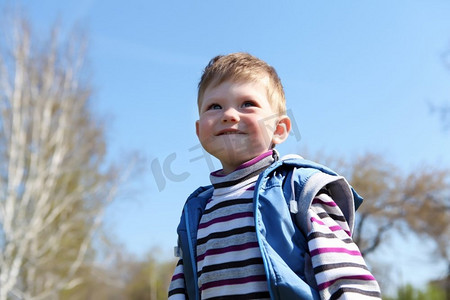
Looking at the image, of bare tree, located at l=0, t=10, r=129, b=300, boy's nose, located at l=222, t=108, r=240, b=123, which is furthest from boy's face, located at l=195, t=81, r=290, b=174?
bare tree, located at l=0, t=10, r=129, b=300

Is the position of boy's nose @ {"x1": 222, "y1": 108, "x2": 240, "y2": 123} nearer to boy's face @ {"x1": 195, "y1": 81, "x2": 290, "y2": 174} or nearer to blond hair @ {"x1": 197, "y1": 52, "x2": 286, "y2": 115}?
boy's face @ {"x1": 195, "y1": 81, "x2": 290, "y2": 174}

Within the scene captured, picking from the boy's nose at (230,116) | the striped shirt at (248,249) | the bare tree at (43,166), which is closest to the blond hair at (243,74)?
the boy's nose at (230,116)

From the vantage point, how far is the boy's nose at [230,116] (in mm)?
1647

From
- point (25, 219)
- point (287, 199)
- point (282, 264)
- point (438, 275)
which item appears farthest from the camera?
point (438, 275)

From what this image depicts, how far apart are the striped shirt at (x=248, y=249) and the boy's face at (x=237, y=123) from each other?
0.05m

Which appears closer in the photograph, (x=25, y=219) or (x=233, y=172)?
(x=233, y=172)

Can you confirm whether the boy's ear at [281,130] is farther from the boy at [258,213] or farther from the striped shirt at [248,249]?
the striped shirt at [248,249]

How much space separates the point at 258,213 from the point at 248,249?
0.11 m

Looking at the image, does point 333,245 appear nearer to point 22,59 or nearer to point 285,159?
point 285,159

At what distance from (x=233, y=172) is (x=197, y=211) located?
0.20 metres

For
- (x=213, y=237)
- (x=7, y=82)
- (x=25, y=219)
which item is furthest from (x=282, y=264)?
(x=7, y=82)

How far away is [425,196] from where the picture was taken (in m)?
19.2

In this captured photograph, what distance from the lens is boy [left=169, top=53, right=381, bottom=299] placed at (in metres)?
1.37

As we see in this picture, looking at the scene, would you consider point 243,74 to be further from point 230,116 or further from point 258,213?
point 258,213
